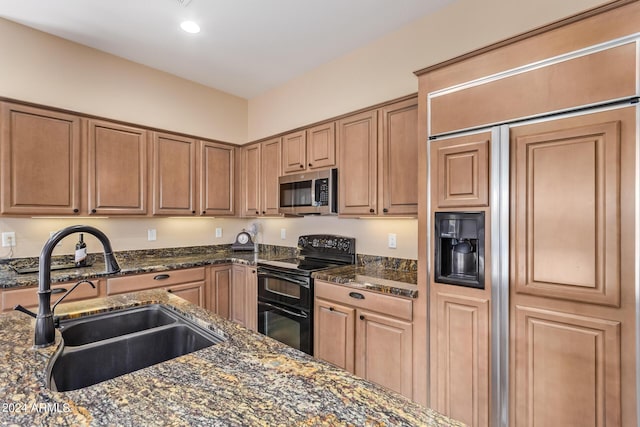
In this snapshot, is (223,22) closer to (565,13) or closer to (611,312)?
(565,13)

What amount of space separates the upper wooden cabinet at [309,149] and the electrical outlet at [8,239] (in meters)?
2.37

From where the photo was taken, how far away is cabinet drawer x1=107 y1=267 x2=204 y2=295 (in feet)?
8.39

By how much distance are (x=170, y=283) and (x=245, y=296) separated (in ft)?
2.41

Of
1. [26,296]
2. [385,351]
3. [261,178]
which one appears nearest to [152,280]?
[26,296]

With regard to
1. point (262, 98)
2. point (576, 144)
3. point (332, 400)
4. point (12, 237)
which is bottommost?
point (332, 400)

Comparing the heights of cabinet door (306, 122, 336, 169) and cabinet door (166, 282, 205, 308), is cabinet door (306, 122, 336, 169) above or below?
above

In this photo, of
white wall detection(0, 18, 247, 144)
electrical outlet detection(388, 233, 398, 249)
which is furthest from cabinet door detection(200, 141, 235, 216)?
electrical outlet detection(388, 233, 398, 249)

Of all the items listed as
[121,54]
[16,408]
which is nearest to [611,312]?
[16,408]

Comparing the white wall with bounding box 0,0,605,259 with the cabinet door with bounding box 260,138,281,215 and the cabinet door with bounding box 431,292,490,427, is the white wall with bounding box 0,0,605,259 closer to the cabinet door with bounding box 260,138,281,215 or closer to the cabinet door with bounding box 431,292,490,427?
the cabinet door with bounding box 260,138,281,215

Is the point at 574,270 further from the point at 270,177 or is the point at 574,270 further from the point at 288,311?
the point at 270,177

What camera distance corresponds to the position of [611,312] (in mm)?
1326

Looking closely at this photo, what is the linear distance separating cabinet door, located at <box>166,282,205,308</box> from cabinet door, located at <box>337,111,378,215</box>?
64.2 inches

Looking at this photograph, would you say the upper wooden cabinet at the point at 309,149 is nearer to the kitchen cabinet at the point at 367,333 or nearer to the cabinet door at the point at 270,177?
the cabinet door at the point at 270,177

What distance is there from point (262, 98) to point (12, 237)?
2.87 meters
